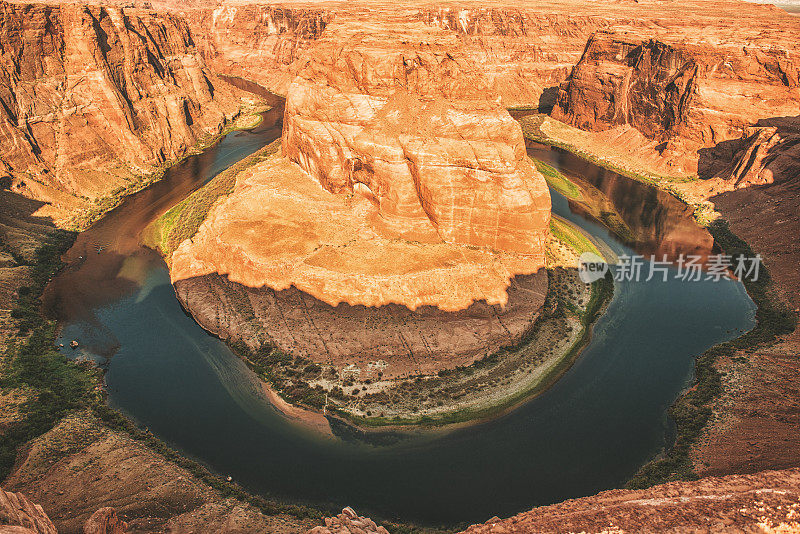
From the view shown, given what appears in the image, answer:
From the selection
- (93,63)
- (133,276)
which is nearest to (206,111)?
(93,63)

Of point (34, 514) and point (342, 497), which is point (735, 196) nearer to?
point (342, 497)

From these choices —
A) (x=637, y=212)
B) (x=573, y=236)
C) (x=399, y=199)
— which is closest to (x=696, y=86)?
(x=637, y=212)

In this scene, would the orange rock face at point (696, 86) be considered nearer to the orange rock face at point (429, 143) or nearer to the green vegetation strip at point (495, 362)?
the green vegetation strip at point (495, 362)

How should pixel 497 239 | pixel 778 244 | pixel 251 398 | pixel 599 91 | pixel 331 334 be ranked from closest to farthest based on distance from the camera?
pixel 251 398 < pixel 331 334 < pixel 497 239 < pixel 778 244 < pixel 599 91

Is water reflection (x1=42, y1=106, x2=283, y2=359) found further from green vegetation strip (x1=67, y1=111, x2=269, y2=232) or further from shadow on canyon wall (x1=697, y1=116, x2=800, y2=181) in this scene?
shadow on canyon wall (x1=697, y1=116, x2=800, y2=181)

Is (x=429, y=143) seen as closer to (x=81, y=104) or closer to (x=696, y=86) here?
(x=81, y=104)

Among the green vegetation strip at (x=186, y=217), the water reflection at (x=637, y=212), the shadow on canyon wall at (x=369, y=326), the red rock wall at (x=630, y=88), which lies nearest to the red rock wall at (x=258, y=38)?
the red rock wall at (x=630, y=88)

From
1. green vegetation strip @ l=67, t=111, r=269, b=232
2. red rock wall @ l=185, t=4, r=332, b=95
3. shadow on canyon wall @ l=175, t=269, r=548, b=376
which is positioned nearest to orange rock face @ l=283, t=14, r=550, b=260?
shadow on canyon wall @ l=175, t=269, r=548, b=376

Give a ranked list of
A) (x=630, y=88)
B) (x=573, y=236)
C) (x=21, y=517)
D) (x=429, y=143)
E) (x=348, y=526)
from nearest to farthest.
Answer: (x=21, y=517) < (x=348, y=526) < (x=429, y=143) < (x=573, y=236) < (x=630, y=88)
